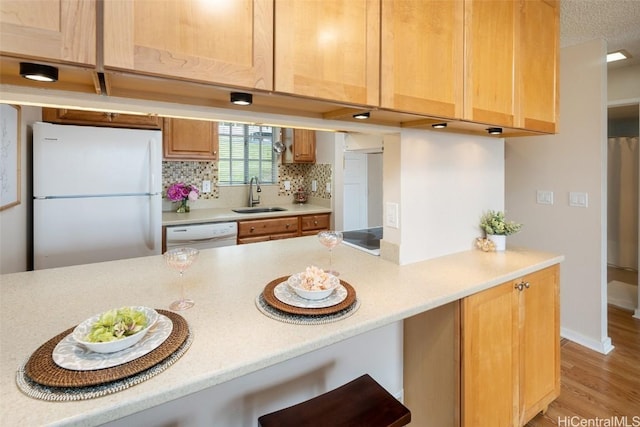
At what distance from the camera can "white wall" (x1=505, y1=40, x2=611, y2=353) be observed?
8.02 feet

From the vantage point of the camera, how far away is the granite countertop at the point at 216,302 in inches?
27.1

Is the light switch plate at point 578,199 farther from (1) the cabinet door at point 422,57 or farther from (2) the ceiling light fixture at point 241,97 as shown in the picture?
(2) the ceiling light fixture at point 241,97

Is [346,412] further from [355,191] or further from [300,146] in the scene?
[300,146]

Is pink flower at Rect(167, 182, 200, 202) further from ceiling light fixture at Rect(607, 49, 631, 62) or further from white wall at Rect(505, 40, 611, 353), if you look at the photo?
ceiling light fixture at Rect(607, 49, 631, 62)

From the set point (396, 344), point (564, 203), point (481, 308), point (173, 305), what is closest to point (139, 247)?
point (173, 305)

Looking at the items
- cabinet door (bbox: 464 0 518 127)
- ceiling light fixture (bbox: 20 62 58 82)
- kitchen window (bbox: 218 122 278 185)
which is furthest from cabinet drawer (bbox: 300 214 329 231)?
ceiling light fixture (bbox: 20 62 58 82)

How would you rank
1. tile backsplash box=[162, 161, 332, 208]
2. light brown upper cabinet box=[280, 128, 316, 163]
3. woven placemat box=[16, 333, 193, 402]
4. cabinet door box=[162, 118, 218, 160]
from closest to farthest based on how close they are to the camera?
1. woven placemat box=[16, 333, 193, 402]
2. cabinet door box=[162, 118, 218, 160]
3. tile backsplash box=[162, 161, 332, 208]
4. light brown upper cabinet box=[280, 128, 316, 163]

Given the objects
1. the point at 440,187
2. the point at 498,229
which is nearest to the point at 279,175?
the point at 440,187

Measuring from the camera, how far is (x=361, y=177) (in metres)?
4.09

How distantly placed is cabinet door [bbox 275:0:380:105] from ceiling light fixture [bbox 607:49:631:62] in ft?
9.00

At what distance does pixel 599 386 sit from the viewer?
2.05m

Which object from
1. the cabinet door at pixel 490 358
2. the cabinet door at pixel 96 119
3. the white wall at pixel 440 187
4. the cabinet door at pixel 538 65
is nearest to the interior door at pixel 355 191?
the white wall at pixel 440 187

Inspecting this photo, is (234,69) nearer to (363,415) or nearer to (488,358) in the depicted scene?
(363,415)

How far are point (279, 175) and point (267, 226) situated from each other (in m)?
1.13
